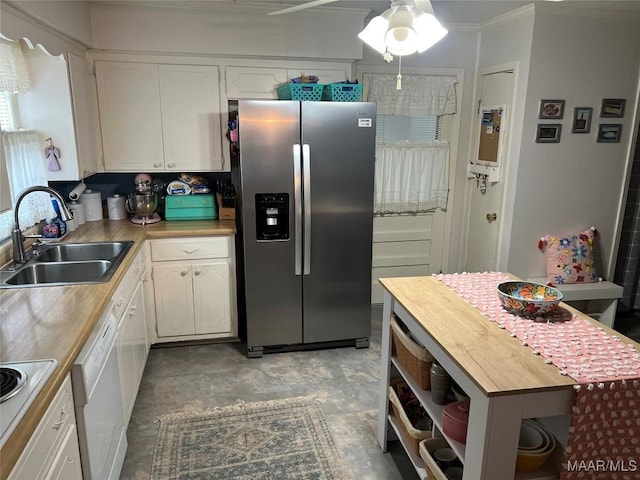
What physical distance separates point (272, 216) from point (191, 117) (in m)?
0.96

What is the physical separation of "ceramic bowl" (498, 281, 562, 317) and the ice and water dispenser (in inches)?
60.4

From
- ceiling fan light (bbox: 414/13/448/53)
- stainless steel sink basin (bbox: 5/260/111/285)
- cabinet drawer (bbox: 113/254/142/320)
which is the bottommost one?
cabinet drawer (bbox: 113/254/142/320)

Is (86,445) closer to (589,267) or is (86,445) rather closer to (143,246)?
(143,246)

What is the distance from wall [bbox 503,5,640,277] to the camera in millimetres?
3227

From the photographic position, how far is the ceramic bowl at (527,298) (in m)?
1.82

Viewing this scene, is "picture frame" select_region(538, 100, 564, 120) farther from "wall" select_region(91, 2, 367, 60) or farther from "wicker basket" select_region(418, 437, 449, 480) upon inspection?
"wicker basket" select_region(418, 437, 449, 480)

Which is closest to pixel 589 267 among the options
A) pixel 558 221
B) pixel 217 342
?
pixel 558 221

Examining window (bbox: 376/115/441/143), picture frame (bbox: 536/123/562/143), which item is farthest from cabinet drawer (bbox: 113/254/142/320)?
picture frame (bbox: 536/123/562/143)

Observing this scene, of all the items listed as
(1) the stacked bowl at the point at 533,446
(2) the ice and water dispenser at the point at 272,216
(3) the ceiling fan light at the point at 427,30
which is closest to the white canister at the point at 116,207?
(2) the ice and water dispenser at the point at 272,216

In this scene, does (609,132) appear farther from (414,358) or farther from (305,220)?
(414,358)

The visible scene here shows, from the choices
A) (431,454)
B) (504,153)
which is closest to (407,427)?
(431,454)

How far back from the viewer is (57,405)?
4.55 feet

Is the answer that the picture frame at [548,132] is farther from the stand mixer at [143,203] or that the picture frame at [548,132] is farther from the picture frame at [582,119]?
the stand mixer at [143,203]

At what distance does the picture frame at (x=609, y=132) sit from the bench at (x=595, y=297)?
41.5 inches
